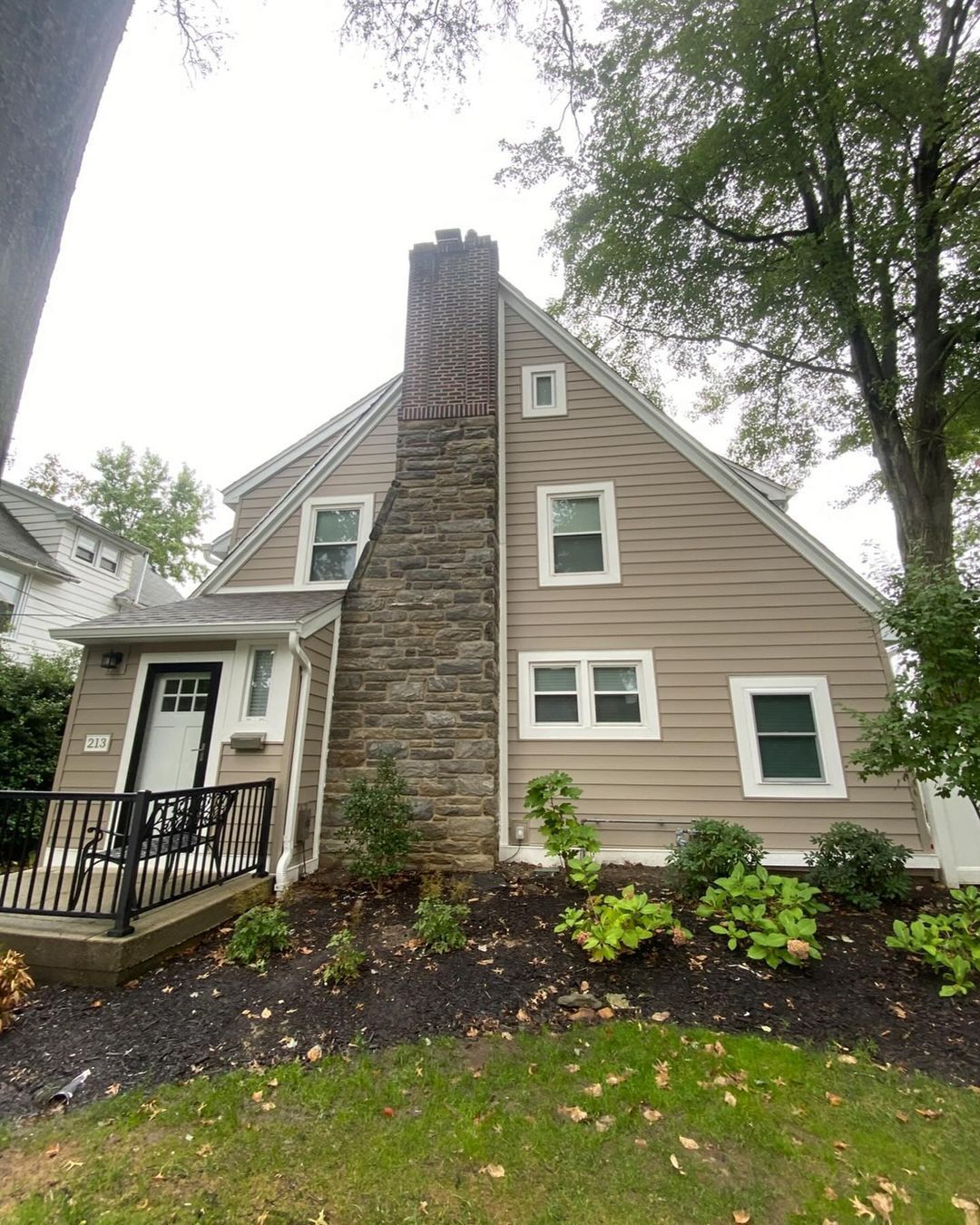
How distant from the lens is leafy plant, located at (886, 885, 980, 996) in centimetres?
338

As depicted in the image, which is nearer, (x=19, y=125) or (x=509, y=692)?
(x=19, y=125)

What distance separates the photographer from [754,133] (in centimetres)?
670

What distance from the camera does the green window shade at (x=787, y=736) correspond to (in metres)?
6.13

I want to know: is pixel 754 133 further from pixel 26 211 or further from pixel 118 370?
pixel 118 370

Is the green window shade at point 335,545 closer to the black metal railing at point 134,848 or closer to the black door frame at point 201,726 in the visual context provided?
the black door frame at point 201,726

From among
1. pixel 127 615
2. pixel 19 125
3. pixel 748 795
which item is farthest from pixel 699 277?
pixel 127 615

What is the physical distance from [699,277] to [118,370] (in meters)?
12.3

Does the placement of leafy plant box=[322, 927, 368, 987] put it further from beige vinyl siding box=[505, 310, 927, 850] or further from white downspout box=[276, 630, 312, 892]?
beige vinyl siding box=[505, 310, 927, 850]

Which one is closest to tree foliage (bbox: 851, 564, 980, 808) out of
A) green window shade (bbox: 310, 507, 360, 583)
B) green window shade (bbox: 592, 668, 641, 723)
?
green window shade (bbox: 592, 668, 641, 723)

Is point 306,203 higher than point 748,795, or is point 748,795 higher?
point 306,203

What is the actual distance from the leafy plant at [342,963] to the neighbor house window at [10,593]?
11.1 metres

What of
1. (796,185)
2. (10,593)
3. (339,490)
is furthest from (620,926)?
(10,593)

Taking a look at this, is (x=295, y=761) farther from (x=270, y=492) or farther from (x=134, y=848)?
(x=270, y=492)

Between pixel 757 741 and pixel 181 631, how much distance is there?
674 centimetres
